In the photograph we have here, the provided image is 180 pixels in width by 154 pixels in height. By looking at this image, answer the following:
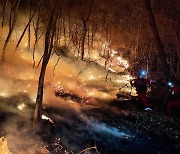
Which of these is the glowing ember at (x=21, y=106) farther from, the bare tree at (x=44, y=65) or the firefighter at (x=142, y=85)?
the firefighter at (x=142, y=85)

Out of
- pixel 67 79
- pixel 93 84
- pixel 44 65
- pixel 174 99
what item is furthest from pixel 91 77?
pixel 44 65

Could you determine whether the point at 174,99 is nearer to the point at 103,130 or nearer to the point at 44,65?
the point at 103,130

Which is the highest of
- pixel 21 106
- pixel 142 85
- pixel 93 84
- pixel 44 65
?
pixel 44 65

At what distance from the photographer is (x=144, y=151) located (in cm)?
882

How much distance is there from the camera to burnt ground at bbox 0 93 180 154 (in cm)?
834

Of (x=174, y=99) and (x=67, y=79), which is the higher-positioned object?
(x=174, y=99)

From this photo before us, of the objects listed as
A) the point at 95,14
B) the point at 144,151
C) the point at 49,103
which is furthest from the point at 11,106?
the point at 95,14

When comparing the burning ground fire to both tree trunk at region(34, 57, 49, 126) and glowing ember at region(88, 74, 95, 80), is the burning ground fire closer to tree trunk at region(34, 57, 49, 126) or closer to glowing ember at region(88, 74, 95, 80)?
glowing ember at region(88, 74, 95, 80)

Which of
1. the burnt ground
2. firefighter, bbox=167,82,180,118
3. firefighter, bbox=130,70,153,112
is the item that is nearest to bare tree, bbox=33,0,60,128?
the burnt ground

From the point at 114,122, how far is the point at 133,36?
8.56m

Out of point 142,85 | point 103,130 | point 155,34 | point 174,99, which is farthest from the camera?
point 155,34

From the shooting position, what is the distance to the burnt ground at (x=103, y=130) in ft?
27.4

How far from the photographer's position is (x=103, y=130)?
31.8 ft

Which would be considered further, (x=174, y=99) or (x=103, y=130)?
(x=174, y=99)
